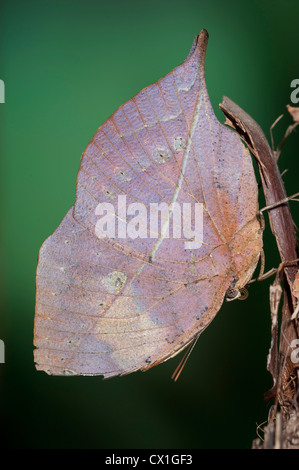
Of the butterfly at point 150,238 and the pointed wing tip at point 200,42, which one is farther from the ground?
the pointed wing tip at point 200,42

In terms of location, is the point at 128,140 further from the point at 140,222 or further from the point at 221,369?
the point at 221,369

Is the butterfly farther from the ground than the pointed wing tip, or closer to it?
closer to it

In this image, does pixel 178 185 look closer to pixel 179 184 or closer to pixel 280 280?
pixel 179 184

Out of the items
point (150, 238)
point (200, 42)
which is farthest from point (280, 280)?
point (200, 42)

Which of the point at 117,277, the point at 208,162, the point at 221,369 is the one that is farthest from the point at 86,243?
the point at 221,369

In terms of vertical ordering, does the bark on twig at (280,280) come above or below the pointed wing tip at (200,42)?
below
